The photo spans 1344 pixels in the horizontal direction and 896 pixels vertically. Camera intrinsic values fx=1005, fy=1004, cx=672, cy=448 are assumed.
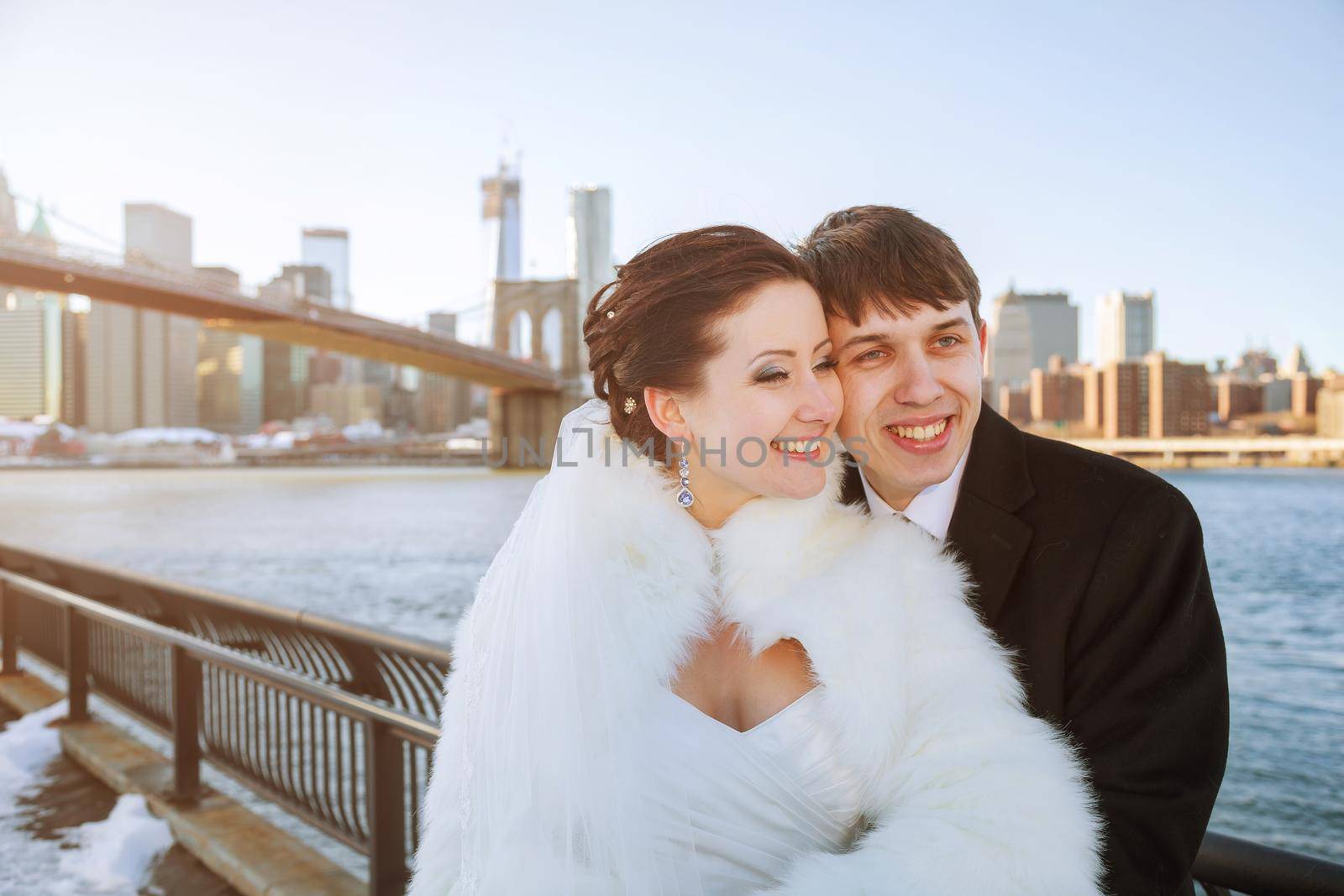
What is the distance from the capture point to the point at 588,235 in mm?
18750

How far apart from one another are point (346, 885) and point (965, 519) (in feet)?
7.85

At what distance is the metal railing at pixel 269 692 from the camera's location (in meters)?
2.45

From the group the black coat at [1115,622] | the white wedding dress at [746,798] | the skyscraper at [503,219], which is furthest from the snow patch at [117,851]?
the skyscraper at [503,219]

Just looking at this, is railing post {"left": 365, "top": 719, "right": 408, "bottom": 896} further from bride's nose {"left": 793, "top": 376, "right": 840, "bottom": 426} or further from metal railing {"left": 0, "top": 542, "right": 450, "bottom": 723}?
bride's nose {"left": 793, "top": 376, "right": 840, "bottom": 426}

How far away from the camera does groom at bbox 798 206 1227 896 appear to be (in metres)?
1.38

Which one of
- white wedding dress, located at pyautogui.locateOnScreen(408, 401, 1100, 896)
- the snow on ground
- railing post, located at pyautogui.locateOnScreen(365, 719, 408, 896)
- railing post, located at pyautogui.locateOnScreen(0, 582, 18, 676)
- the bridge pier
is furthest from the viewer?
the bridge pier

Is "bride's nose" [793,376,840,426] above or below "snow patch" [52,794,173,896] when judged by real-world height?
above

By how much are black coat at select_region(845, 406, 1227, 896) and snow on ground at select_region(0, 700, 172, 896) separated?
3.14 metres

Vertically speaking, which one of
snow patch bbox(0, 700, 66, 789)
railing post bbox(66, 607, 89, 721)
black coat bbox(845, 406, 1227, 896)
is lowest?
snow patch bbox(0, 700, 66, 789)

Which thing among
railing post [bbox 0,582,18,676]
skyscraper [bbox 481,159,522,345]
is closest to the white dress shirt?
railing post [bbox 0,582,18,676]

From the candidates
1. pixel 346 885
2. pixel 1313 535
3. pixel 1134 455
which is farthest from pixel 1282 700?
pixel 1134 455

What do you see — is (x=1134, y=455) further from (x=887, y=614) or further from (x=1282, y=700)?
(x=887, y=614)

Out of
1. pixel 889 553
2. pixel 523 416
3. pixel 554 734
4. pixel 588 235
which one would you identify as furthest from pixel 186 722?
pixel 523 416

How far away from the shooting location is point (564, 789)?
145 centimetres
